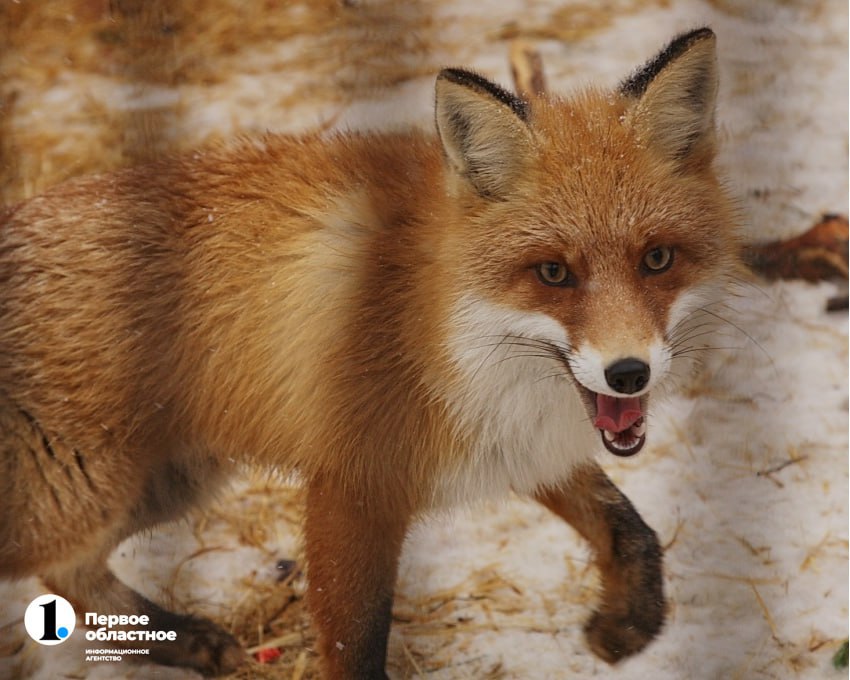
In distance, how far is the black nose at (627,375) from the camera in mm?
1928

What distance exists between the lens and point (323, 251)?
236cm

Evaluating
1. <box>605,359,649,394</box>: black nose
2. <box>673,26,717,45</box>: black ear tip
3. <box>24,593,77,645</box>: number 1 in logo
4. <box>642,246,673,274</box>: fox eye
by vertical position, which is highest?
<box>673,26,717,45</box>: black ear tip

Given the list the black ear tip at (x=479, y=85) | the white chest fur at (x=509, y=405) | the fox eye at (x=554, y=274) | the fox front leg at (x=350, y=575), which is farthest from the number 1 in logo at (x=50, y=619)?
the black ear tip at (x=479, y=85)

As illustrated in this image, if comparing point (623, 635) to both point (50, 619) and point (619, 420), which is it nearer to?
point (619, 420)

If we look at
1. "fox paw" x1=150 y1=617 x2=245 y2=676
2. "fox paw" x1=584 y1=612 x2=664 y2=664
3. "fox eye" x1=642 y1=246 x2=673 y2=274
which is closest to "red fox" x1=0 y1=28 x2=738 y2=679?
"fox eye" x1=642 y1=246 x2=673 y2=274

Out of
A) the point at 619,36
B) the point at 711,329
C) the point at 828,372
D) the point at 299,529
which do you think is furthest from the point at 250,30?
the point at 828,372

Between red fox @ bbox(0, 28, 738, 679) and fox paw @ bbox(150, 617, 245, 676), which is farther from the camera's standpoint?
fox paw @ bbox(150, 617, 245, 676)

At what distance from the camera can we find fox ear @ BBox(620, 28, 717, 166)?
7.02 feet

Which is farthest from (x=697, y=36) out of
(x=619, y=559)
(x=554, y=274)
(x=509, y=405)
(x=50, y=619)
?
(x=50, y=619)

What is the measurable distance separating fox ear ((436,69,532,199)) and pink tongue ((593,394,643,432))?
0.49 m

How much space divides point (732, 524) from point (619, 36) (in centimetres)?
158

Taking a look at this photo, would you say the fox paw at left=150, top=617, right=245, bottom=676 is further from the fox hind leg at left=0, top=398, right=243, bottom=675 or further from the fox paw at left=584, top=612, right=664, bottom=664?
the fox paw at left=584, top=612, right=664, bottom=664

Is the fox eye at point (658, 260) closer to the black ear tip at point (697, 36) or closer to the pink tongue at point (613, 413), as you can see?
the pink tongue at point (613, 413)

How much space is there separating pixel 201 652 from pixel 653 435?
143 centimetres
